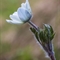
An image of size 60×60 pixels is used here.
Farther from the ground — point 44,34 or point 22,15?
point 22,15

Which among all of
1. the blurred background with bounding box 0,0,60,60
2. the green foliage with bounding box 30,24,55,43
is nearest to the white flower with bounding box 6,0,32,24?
the green foliage with bounding box 30,24,55,43

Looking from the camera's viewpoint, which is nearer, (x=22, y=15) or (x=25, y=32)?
(x=22, y=15)

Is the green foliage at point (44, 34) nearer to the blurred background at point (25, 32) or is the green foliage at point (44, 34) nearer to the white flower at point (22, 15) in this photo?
the white flower at point (22, 15)

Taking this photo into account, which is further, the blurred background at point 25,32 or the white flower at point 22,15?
the blurred background at point 25,32

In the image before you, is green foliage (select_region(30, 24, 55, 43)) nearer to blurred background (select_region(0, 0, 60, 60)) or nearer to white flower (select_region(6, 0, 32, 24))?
white flower (select_region(6, 0, 32, 24))

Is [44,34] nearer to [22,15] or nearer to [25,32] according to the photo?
[22,15]

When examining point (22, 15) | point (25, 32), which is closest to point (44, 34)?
point (22, 15)

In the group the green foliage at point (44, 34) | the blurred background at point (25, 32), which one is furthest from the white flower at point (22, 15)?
the blurred background at point (25, 32)

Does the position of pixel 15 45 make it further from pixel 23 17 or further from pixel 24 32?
pixel 23 17
